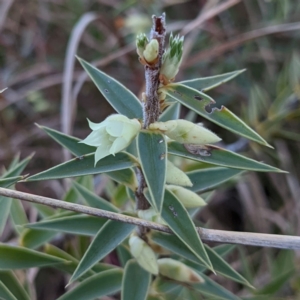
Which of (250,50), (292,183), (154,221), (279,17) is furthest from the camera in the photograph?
(250,50)

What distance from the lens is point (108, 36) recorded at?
6.07ft

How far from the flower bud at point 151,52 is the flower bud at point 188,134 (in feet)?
0.31

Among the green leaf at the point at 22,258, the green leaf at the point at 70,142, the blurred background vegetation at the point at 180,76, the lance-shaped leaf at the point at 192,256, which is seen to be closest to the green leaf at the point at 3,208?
the green leaf at the point at 22,258

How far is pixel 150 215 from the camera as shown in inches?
24.6

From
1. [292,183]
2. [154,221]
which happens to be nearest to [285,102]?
[292,183]

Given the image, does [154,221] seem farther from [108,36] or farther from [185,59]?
[108,36]

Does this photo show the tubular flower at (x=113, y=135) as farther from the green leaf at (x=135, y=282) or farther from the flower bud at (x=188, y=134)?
the green leaf at (x=135, y=282)

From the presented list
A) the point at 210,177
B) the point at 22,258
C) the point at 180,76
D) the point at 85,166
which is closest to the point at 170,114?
the point at 210,177

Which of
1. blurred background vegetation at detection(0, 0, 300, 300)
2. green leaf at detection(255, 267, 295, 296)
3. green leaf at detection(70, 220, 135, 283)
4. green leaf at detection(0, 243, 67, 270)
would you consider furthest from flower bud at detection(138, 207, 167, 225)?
blurred background vegetation at detection(0, 0, 300, 300)

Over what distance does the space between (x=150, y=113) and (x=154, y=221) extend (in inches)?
6.7

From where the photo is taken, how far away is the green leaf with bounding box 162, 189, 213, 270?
0.53 meters

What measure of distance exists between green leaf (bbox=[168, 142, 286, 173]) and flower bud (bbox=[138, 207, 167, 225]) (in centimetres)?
11

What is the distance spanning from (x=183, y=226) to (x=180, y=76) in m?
1.14

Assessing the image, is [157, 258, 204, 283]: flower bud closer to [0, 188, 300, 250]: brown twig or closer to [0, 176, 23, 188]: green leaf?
[0, 188, 300, 250]: brown twig
